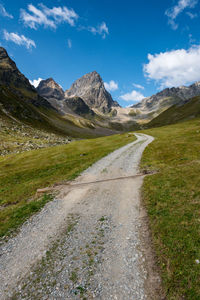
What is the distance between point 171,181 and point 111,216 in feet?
28.0

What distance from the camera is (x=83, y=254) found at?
8812mm

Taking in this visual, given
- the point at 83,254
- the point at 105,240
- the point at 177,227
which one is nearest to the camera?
the point at 83,254

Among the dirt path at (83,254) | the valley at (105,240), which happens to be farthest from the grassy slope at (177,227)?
the dirt path at (83,254)

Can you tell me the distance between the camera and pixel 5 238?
1075 centimetres

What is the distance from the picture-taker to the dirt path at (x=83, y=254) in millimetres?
6887

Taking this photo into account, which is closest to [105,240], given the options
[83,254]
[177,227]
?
[83,254]

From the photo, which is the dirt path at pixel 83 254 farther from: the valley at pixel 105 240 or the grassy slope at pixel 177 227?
the grassy slope at pixel 177 227

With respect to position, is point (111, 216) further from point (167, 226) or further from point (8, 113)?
point (8, 113)

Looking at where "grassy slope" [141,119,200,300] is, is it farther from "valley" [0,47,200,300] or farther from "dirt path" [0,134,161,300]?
"dirt path" [0,134,161,300]

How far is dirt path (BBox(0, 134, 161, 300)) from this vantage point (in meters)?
6.89

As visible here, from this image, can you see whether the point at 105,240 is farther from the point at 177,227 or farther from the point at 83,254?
the point at 177,227

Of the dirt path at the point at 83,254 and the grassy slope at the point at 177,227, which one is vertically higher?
the grassy slope at the point at 177,227

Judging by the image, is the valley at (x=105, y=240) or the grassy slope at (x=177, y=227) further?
the valley at (x=105, y=240)

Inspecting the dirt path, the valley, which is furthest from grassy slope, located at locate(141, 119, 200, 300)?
the dirt path
